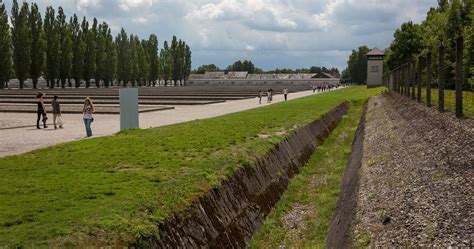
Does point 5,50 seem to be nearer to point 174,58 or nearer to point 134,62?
point 134,62

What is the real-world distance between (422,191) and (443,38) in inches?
1930

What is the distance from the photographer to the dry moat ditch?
7.54m

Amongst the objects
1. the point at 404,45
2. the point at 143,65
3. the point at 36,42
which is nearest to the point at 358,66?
the point at 143,65

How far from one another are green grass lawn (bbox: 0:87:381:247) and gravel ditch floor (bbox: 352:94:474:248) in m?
2.95

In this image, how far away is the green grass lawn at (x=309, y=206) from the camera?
10.1m

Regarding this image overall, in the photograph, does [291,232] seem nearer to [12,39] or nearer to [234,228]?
[234,228]

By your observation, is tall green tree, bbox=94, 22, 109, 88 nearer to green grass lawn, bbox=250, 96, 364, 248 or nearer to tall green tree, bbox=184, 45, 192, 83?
tall green tree, bbox=184, 45, 192, 83

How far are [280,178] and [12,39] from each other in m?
78.0

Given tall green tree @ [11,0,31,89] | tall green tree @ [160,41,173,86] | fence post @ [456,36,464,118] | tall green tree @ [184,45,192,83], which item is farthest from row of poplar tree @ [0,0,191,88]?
fence post @ [456,36,464,118]

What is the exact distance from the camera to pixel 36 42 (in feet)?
276

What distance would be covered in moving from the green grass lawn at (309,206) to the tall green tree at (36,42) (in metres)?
73.0

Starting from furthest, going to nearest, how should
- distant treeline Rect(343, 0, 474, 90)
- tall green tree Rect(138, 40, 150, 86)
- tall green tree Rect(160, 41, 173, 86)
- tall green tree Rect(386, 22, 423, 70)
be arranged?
tall green tree Rect(160, 41, 173, 86)
tall green tree Rect(138, 40, 150, 86)
tall green tree Rect(386, 22, 423, 70)
distant treeline Rect(343, 0, 474, 90)

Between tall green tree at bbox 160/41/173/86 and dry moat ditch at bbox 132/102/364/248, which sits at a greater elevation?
tall green tree at bbox 160/41/173/86

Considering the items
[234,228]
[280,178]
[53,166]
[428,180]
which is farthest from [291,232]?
[53,166]
